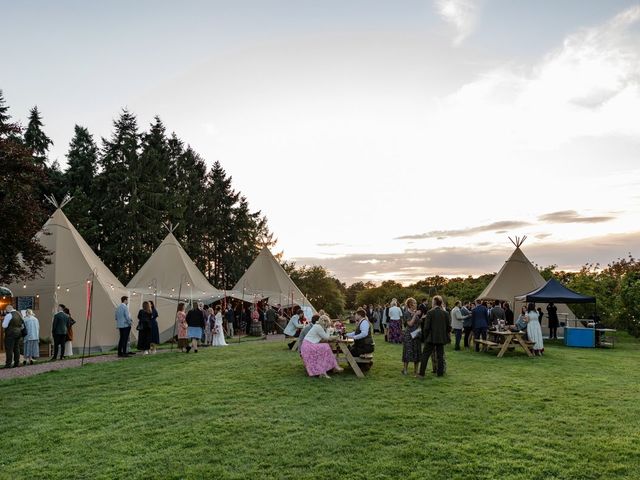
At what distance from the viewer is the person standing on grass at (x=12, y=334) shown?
461 inches

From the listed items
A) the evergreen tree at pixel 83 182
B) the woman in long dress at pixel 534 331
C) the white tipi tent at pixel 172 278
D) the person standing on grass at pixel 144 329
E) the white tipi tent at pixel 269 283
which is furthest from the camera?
the evergreen tree at pixel 83 182

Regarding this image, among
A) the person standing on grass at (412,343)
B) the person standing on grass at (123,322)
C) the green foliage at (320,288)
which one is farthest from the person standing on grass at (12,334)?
the green foliage at (320,288)

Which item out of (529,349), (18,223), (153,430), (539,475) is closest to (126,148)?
(18,223)

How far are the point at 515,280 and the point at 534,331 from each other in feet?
33.9

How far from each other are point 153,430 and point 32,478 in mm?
1470

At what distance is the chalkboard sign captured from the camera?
1612 cm

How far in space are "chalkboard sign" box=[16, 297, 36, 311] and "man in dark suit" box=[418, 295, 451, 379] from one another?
12.9 meters

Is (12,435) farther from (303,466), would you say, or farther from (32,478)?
(303,466)

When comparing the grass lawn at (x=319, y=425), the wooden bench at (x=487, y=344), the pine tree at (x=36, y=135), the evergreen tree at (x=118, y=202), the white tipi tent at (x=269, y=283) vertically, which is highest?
the pine tree at (x=36, y=135)

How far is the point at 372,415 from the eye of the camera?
21.3 ft

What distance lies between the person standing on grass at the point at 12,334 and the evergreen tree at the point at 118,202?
840 inches

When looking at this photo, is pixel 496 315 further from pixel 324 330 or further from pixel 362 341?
pixel 324 330

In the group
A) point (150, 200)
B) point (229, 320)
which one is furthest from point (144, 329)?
point (150, 200)

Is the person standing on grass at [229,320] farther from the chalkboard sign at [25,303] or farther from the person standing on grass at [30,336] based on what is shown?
the person standing on grass at [30,336]
